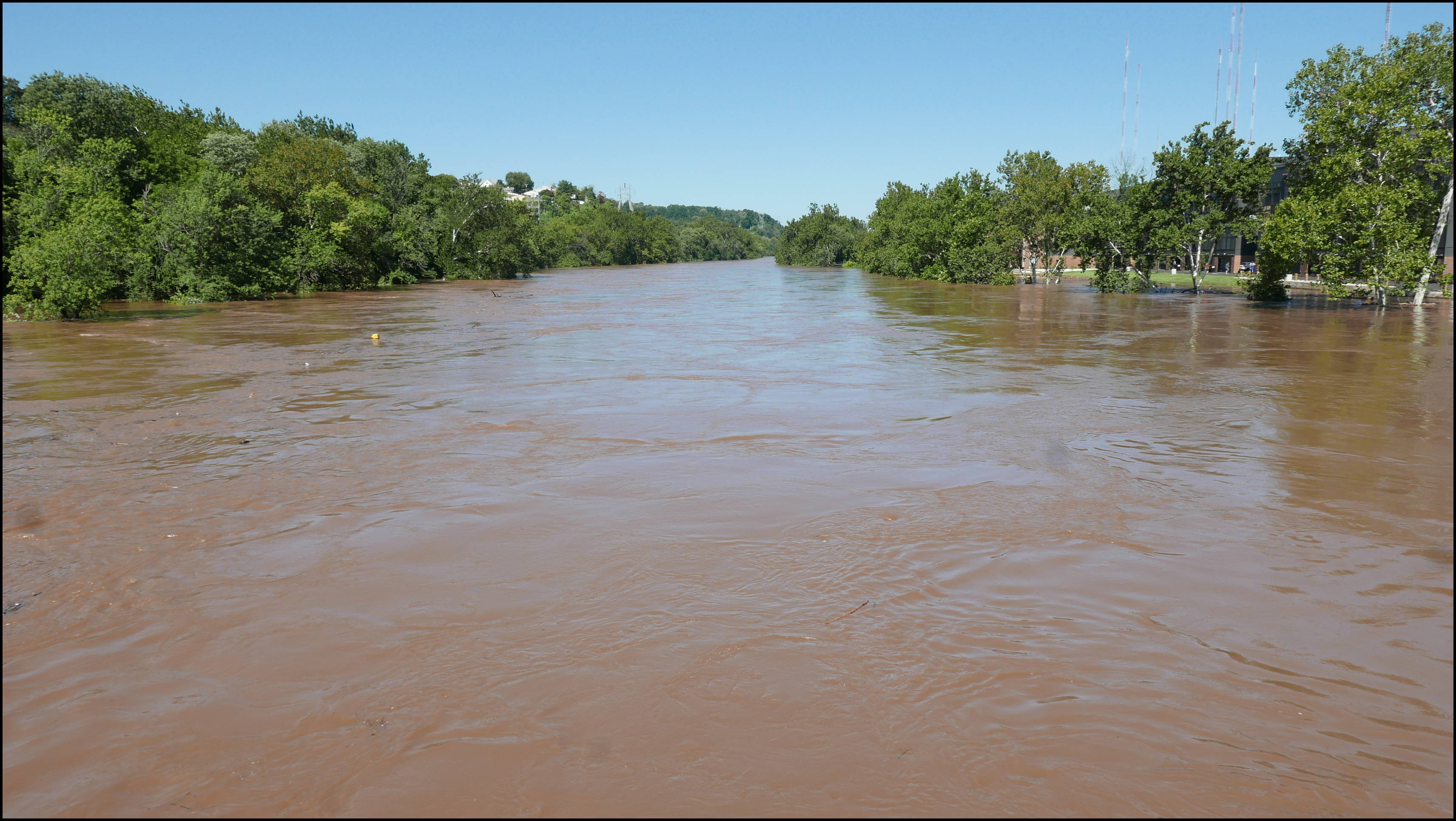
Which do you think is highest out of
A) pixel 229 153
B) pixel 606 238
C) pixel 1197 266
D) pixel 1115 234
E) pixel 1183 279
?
pixel 606 238

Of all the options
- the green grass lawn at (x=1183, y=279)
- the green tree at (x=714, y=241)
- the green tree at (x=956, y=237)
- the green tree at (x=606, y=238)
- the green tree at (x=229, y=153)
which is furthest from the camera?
the green tree at (x=714, y=241)

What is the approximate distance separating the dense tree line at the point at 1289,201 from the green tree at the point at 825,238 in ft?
175

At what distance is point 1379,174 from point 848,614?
32775 mm

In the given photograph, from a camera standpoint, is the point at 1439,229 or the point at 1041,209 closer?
the point at 1439,229

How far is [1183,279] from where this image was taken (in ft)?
188

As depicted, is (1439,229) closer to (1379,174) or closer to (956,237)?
(1379,174)

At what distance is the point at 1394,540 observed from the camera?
21.0 ft

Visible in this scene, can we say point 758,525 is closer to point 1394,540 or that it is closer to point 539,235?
point 1394,540

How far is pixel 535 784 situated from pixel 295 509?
189 inches

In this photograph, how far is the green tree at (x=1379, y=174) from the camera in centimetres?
2773

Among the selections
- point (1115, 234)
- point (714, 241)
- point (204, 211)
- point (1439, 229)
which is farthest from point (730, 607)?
point (714, 241)

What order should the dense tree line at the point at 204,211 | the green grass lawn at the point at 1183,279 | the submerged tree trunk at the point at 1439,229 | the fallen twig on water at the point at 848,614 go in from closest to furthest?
1. the fallen twig on water at the point at 848,614
2. the dense tree line at the point at 204,211
3. the submerged tree trunk at the point at 1439,229
4. the green grass lawn at the point at 1183,279

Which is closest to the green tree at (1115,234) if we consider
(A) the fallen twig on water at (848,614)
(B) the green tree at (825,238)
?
(A) the fallen twig on water at (848,614)

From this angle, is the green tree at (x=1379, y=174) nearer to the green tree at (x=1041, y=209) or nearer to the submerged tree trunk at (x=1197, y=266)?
the submerged tree trunk at (x=1197, y=266)
